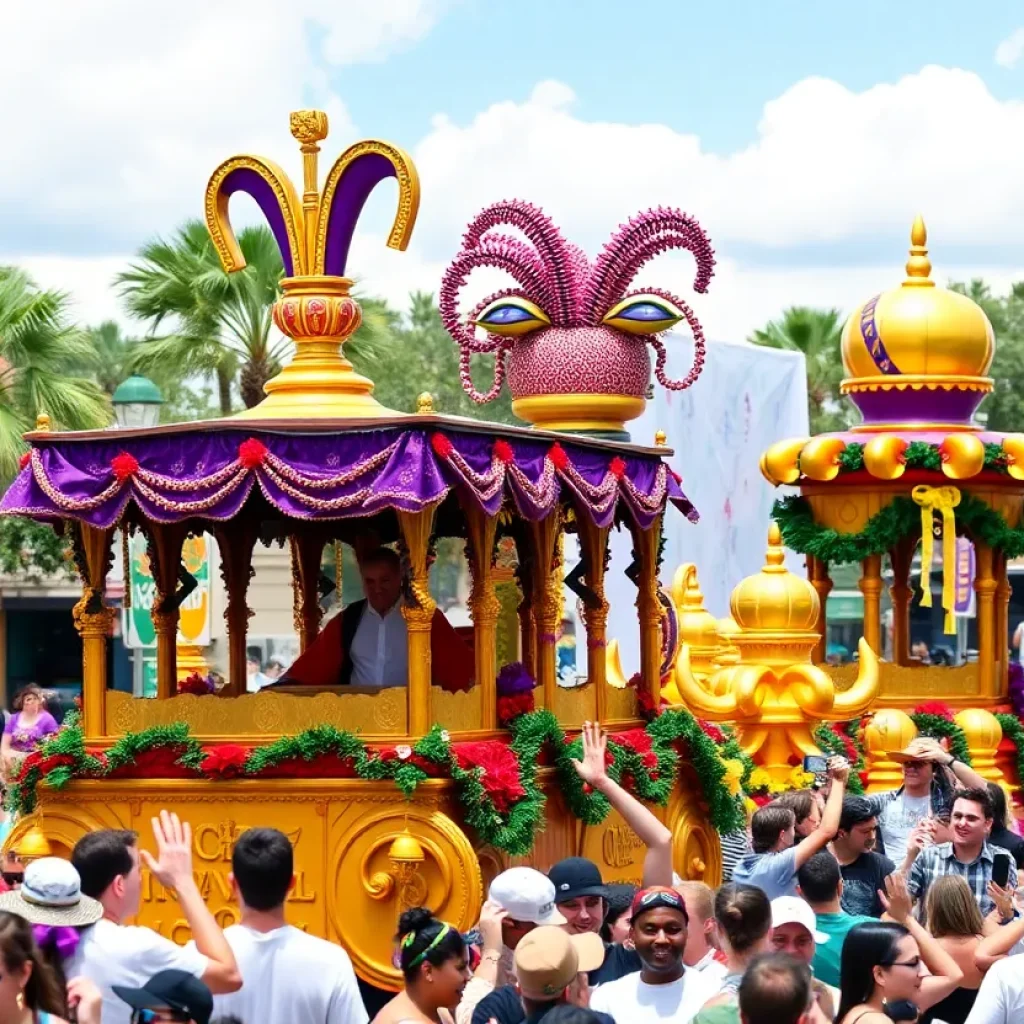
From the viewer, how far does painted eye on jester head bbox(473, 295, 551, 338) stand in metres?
17.9

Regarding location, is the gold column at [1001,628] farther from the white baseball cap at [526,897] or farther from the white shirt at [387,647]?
the white baseball cap at [526,897]

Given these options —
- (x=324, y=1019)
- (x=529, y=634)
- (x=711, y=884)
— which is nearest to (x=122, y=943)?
(x=324, y=1019)

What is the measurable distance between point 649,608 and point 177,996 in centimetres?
749

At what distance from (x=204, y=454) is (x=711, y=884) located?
13.9ft

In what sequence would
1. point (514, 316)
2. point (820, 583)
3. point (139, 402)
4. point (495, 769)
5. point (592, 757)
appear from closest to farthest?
point (592, 757)
point (495, 769)
point (139, 402)
point (514, 316)
point (820, 583)

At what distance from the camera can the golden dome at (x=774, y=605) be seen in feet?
57.6

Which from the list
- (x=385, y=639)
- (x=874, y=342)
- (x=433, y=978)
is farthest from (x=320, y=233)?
(x=874, y=342)

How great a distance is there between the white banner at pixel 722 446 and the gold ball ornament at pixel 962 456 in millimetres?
2137

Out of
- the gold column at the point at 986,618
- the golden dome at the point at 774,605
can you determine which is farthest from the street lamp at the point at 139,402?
the gold column at the point at 986,618

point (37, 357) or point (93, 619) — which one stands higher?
point (37, 357)

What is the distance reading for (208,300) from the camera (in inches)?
1104

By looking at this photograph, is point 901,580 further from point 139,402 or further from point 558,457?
point 558,457

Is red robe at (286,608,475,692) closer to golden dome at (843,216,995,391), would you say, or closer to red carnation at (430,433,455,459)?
red carnation at (430,433,455,459)

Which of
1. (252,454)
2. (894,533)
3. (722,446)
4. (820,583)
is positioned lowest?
(820,583)
